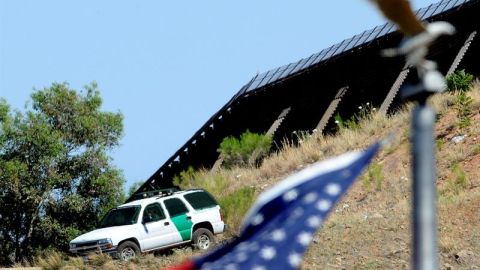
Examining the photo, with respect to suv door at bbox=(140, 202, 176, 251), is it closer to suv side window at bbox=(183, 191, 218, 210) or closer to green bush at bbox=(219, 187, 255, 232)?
suv side window at bbox=(183, 191, 218, 210)

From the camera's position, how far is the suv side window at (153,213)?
27.1 metres

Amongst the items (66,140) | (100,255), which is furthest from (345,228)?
(66,140)

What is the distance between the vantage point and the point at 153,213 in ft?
89.7

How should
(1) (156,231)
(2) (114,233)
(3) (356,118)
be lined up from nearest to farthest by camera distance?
(2) (114,233) → (1) (156,231) → (3) (356,118)

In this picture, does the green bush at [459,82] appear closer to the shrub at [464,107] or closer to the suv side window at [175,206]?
the shrub at [464,107]

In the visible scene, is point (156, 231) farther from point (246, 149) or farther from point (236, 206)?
point (246, 149)

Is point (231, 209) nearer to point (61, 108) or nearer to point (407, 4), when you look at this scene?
point (61, 108)

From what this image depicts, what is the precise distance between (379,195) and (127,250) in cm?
588

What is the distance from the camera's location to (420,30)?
14.7 feet

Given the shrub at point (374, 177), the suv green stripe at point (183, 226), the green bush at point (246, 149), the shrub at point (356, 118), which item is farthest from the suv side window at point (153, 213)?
the green bush at point (246, 149)

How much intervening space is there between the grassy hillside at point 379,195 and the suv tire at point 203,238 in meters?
0.46

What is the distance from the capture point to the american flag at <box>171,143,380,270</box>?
4684 millimetres

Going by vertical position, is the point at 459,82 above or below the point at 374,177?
above

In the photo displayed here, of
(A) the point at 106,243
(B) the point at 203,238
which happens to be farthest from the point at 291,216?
(B) the point at 203,238
